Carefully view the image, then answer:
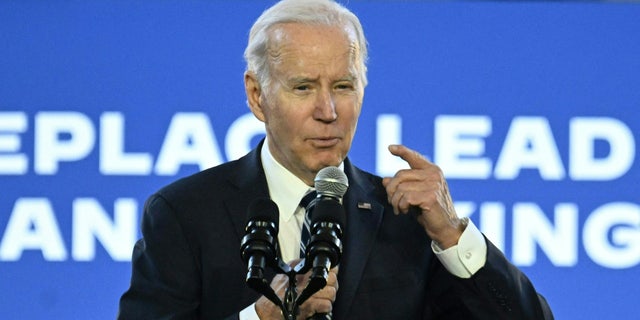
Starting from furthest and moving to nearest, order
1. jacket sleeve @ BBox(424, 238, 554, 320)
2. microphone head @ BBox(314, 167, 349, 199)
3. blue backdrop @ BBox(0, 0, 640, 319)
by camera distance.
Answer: blue backdrop @ BBox(0, 0, 640, 319), jacket sleeve @ BBox(424, 238, 554, 320), microphone head @ BBox(314, 167, 349, 199)

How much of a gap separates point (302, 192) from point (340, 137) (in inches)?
6.2

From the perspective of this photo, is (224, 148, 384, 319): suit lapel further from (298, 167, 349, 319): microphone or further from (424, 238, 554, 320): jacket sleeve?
(298, 167, 349, 319): microphone

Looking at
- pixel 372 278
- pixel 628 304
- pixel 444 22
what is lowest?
pixel 628 304

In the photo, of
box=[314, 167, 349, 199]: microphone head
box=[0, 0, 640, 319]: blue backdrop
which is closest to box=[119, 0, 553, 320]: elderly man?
box=[314, 167, 349, 199]: microphone head

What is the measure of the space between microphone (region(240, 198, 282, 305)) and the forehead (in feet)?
1.33

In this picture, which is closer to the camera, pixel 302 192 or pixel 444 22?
pixel 302 192

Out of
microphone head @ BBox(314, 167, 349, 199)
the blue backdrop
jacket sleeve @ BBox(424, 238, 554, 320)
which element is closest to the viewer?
microphone head @ BBox(314, 167, 349, 199)

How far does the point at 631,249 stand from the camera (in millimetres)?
3562

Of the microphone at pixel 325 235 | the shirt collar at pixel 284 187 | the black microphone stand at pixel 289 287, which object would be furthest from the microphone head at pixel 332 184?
the shirt collar at pixel 284 187

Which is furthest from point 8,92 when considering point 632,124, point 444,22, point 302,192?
point 632,124

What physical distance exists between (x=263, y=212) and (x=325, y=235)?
0.11 metres

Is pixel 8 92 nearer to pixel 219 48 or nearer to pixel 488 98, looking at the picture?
pixel 219 48

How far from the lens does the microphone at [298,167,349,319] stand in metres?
1.70

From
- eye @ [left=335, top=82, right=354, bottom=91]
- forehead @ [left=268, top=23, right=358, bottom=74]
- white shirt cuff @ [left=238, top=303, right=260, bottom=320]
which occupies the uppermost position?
forehead @ [left=268, top=23, right=358, bottom=74]
